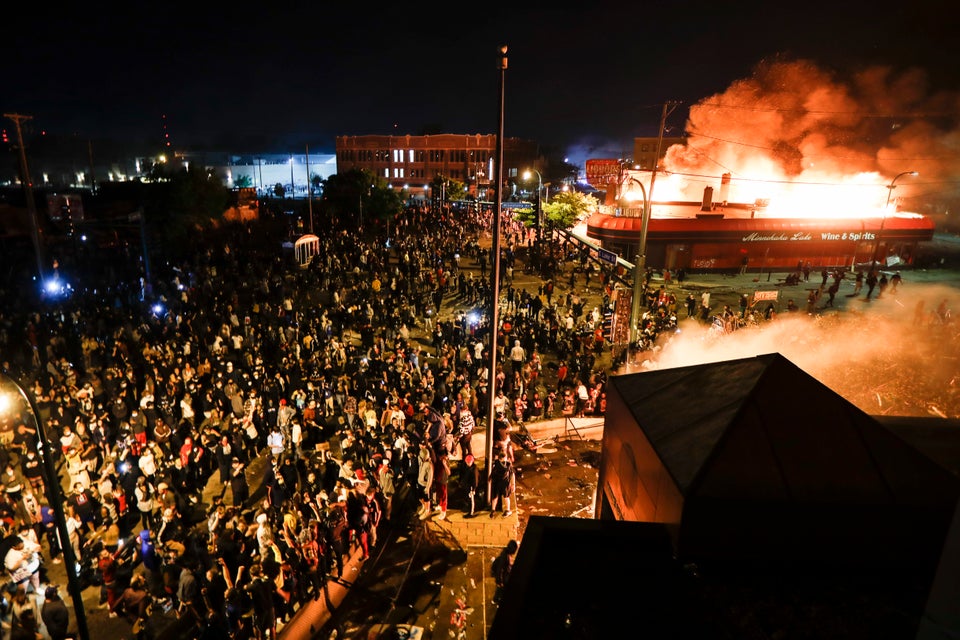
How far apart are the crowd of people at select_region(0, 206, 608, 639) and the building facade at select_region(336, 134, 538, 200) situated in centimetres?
6379

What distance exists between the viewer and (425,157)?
86000 mm

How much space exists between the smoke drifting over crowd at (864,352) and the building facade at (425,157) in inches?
2475

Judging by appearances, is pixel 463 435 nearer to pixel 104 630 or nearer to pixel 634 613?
pixel 104 630

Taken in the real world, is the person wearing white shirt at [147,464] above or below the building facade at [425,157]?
below

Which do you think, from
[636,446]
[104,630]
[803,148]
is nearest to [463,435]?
[636,446]

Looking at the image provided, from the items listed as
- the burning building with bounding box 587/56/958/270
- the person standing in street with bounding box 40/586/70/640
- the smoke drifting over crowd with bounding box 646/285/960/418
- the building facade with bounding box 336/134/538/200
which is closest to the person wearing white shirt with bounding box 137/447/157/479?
the person standing in street with bounding box 40/586/70/640

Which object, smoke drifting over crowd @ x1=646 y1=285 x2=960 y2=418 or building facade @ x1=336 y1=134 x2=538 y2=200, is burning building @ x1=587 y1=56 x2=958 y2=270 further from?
building facade @ x1=336 y1=134 x2=538 y2=200

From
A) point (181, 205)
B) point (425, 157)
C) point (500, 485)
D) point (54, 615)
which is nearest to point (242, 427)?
point (54, 615)

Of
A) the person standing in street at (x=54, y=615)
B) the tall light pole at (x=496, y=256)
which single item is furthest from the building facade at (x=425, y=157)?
the person standing in street at (x=54, y=615)

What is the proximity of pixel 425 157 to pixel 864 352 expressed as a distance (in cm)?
7660

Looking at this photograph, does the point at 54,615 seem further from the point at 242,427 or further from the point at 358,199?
the point at 358,199

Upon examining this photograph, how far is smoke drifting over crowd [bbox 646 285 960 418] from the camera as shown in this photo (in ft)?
49.0

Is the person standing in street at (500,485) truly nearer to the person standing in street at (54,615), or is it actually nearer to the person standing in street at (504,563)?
the person standing in street at (504,563)

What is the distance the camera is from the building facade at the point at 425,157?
8306 centimetres
